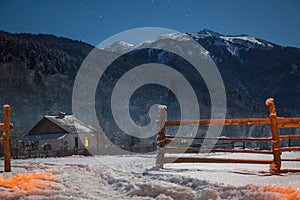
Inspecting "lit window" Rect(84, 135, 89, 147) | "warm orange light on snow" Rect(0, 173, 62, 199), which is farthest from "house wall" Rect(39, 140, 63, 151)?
"warm orange light on snow" Rect(0, 173, 62, 199)

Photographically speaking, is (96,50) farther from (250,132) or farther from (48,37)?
(250,132)

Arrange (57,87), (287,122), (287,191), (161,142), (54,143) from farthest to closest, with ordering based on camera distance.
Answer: (57,87) < (54,143) < (161,142) < (287,122) < (287,191)

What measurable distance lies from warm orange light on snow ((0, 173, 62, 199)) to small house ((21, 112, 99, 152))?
1286 inches

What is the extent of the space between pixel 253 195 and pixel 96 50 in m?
119

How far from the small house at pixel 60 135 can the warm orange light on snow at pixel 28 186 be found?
107 ft

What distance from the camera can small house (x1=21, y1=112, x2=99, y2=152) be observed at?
39.9 meters

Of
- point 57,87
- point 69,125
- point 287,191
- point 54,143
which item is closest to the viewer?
point 287,191

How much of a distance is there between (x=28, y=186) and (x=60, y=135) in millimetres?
34923

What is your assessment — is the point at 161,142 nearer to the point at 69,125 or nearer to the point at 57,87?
the point at 69,125

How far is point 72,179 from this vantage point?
24.8 ft

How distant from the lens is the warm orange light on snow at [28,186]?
588 centimetres

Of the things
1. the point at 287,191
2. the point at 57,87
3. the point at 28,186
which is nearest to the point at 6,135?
the point at 28,186

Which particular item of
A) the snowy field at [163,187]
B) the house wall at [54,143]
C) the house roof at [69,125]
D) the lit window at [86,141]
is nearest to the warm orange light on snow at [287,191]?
the snowy field at [163,187]

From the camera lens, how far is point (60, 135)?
3984 centimetres
